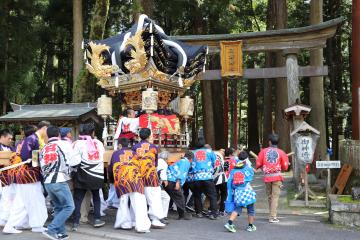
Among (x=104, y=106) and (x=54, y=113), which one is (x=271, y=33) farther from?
(x=54, y=113)

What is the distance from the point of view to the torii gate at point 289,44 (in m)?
11.8

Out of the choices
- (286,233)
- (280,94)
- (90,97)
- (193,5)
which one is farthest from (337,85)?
(286,233)

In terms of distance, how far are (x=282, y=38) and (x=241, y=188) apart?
7110mm

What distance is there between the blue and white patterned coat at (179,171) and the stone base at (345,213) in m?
2.67

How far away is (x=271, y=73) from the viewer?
1249cm

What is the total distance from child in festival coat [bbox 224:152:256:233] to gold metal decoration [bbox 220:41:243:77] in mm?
6434

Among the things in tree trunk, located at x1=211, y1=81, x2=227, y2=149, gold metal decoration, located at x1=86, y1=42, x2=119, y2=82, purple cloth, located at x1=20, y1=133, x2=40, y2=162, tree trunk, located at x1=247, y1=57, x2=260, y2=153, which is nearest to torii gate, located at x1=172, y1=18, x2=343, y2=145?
gold metal decoration, located at x1=86, y1=42, x2=119, y2=82

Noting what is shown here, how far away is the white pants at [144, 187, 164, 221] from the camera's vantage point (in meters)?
6.71

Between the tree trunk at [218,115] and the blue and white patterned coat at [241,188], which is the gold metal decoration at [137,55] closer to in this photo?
the blue and white patterned coat at [241,188]

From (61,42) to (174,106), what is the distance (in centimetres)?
1581

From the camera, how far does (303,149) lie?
31.2 ft

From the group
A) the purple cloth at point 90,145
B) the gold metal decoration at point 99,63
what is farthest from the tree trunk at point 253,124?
the purple cloth at point 90,145

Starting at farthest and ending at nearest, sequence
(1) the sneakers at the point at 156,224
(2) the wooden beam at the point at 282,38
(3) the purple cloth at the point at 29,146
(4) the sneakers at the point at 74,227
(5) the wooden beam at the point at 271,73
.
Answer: (5) the wooden beam at the point at 271,73, (2) the wooden beam at the point at 282,38, (1) the sneakers at the point at 156,224, (4) the sneakers at the point at 74,227, (3) the purple cloth at the point at 29,146

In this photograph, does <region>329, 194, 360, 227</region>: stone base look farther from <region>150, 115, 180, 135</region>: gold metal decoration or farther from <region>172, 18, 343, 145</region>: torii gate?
<region>172, 18, 343, 145</region>: torii gate
